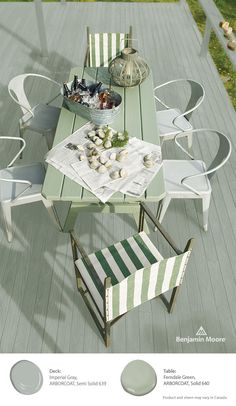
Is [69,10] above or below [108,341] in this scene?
above

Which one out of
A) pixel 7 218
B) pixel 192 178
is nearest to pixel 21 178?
pixel 7 218

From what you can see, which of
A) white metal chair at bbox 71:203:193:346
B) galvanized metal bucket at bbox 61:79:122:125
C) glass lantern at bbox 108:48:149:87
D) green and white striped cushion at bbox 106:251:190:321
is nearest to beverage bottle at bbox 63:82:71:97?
galvanized metal bucket at bbox 61:79:122:125

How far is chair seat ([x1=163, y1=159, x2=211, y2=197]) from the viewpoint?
257 cm

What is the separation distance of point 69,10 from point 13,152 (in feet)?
12.9

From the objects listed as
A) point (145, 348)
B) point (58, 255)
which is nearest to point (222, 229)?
point (145, 348)

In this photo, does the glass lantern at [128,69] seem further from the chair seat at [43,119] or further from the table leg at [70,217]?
the table leg at [70,217]

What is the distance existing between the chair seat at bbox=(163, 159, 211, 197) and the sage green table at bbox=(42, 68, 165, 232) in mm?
333

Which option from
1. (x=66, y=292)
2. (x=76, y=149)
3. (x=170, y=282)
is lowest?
(x=66, y=292)

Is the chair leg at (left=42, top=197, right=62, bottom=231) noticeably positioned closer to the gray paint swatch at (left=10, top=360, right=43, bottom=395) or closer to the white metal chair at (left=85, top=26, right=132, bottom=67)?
the gray paint swatch at (left=10, top=360, right=43, bottom=395)

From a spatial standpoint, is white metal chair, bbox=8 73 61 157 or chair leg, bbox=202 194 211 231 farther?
→ white metal chair, bbox=8 73 61 157

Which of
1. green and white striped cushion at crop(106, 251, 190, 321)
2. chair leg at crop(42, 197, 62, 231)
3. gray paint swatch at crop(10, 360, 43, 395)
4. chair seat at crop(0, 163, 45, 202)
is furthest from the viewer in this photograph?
chair leg at crop(42, 197, 62, 231)

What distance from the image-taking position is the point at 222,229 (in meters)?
2.89

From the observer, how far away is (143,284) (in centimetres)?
175

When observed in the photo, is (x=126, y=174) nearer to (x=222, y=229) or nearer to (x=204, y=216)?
(x=204, y=216)
